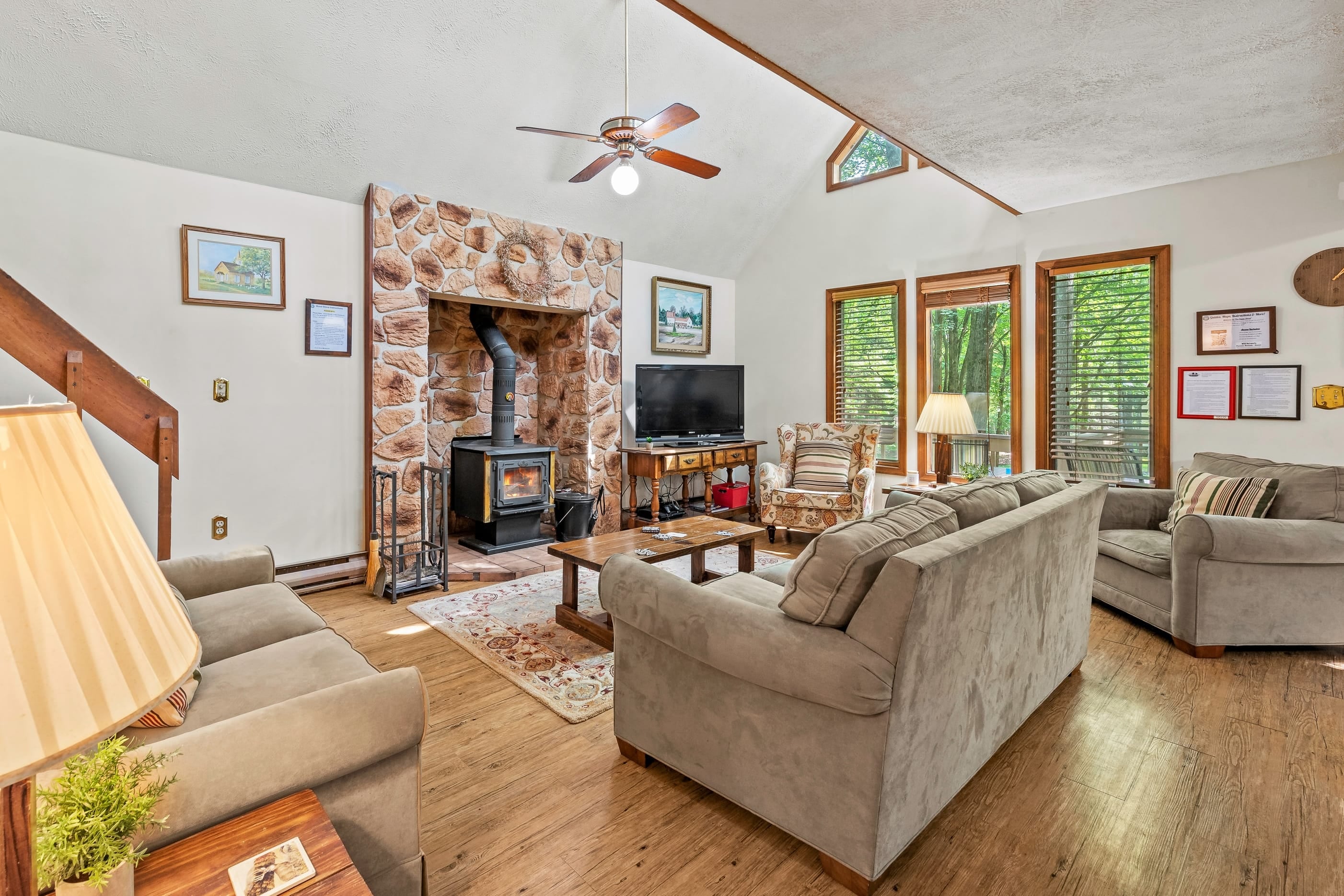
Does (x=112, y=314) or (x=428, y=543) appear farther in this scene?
(x=428, y=543)

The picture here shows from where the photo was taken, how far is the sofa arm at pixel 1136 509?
370 centimetres

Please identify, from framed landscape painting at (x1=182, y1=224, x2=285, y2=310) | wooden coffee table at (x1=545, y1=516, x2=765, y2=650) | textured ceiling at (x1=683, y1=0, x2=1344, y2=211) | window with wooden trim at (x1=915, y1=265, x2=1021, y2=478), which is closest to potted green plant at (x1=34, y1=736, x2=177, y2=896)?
wooden coffee table at (x1=545, y1=516, x2=765, y2=650)

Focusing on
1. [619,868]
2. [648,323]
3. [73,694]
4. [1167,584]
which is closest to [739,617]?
[619,868]

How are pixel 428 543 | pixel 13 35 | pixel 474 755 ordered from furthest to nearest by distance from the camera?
pixel 428 543
pixel 13 35
pixel 474 755

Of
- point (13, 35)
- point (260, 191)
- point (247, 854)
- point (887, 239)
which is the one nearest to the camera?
point (247, 854)

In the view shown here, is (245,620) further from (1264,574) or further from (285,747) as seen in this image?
(1264,574)

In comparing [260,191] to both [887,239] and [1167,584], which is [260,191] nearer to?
[887,239]

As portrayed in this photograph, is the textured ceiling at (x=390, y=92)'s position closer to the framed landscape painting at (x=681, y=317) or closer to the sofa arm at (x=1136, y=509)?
the framed landscape painting at (x=681, y=317)

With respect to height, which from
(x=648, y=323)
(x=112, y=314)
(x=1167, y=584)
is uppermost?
(x=648, y=323)

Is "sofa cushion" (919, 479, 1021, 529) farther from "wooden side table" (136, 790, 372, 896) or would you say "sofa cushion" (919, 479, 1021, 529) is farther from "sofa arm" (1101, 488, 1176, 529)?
"sofa arm" (1101, 488, 1176, 529)

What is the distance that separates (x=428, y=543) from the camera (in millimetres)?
4207

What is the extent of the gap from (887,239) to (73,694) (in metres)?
5.89

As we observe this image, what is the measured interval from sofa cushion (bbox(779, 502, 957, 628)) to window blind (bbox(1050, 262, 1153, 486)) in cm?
369

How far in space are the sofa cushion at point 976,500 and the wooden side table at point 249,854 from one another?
1.71 m
